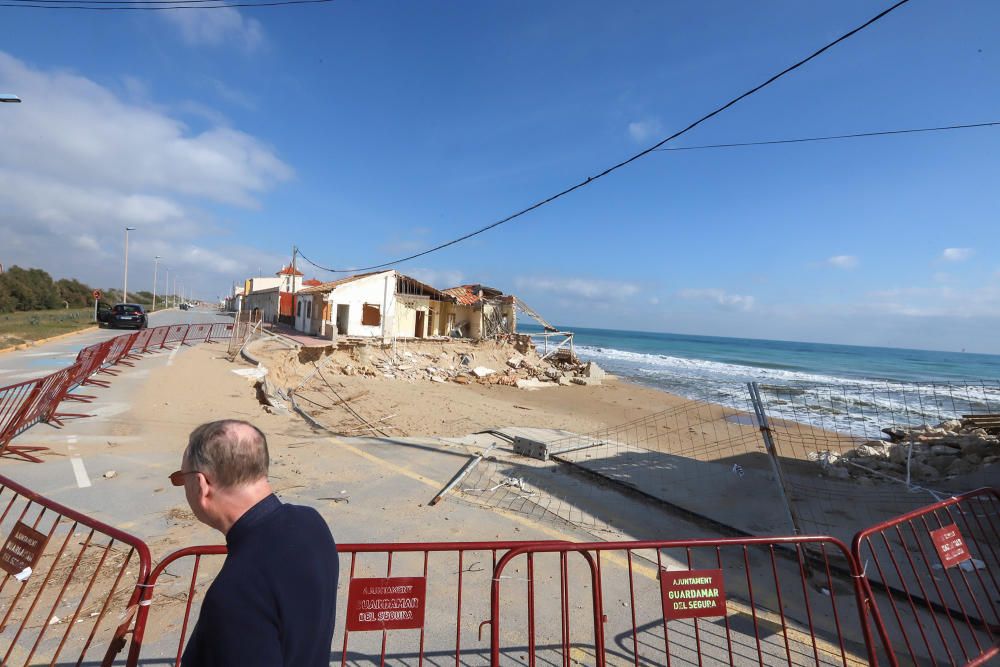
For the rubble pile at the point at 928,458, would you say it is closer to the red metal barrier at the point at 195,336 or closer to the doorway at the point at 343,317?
the doorway at the point at 343,317

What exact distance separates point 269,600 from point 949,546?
4.77 meters

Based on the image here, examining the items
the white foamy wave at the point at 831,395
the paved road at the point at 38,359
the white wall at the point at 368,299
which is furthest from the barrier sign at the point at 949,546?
the white wall at the point at 368,299

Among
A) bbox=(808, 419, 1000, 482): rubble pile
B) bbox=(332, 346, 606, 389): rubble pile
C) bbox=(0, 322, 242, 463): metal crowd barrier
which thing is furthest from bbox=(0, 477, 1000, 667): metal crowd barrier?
bbox=(332, 346, 606, 389): rubble pile

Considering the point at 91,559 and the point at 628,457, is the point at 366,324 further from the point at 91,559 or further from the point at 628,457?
the point at 91,559

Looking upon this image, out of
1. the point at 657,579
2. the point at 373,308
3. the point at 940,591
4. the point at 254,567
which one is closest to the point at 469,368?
the point at 373,308

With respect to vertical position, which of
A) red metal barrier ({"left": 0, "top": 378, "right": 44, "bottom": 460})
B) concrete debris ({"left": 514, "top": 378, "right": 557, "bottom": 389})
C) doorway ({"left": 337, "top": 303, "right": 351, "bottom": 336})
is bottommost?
concrete debris ({"left": 514, "top": 378, "right": 557, "bottom": 389})

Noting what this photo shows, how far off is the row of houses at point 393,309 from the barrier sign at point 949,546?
23.0 meters

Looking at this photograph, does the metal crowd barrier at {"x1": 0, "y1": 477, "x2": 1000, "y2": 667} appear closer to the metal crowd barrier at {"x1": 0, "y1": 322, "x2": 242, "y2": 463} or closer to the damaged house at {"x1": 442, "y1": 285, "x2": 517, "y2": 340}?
the metal crowd barrier at {"x1": 0, "y1": 322, "x2": 242, "y2": 463}

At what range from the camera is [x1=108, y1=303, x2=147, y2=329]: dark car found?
2644 cm

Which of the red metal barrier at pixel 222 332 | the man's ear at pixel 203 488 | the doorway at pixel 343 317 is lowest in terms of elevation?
the red metal barrier at pixel 222 332

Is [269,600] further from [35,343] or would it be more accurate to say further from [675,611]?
[35,343]

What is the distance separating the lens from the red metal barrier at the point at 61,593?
257 cm

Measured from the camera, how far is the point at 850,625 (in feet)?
13.4

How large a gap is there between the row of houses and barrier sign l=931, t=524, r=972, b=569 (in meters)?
23.0
